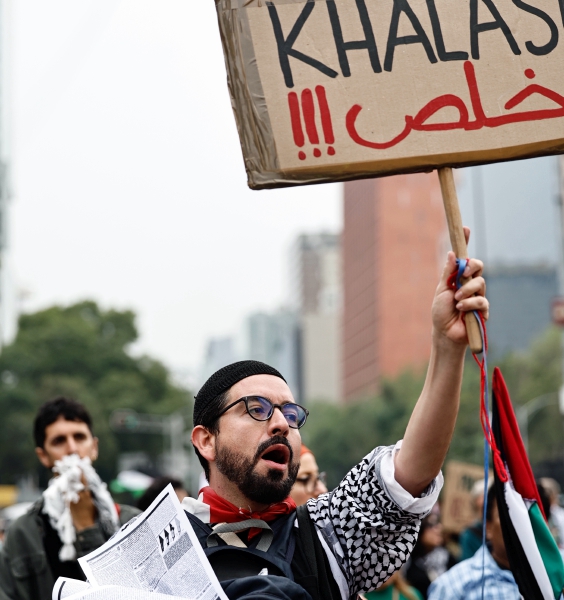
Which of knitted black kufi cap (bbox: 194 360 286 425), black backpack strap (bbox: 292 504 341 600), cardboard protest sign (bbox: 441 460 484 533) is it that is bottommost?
cardboard protest sign (bbox: 441 460 484 533)

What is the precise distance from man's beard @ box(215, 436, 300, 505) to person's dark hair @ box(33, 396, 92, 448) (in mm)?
2101

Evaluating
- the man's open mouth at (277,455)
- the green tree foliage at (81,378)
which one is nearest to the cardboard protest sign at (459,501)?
the man's open mouth at (277,455)

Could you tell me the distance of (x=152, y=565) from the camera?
272cm

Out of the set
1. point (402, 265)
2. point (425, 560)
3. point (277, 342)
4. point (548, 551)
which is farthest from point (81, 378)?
point (277, 342)

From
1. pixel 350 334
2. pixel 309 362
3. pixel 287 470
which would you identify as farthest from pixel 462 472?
pixel 309 362

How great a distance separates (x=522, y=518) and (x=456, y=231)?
94cm

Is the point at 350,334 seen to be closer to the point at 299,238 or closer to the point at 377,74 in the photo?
the point at 299,238

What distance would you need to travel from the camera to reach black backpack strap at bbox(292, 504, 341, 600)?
2.66m

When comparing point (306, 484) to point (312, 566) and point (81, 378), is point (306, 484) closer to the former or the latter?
point (312, 566)

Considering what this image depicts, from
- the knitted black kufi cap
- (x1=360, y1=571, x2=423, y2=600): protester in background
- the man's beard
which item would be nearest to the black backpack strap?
the man's beard

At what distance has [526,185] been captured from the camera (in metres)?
84.5

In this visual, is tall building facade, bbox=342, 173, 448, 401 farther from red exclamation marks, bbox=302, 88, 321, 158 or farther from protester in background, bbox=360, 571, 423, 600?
red exclamation marks, bbox=302, 88, 321, 158

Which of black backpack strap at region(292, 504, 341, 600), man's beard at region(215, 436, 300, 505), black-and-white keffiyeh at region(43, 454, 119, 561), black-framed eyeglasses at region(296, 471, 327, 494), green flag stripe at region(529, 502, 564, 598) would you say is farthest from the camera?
black-framed eyeglasses at region(296, 471, 327, 494)

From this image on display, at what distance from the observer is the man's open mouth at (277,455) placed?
281 centimetres
